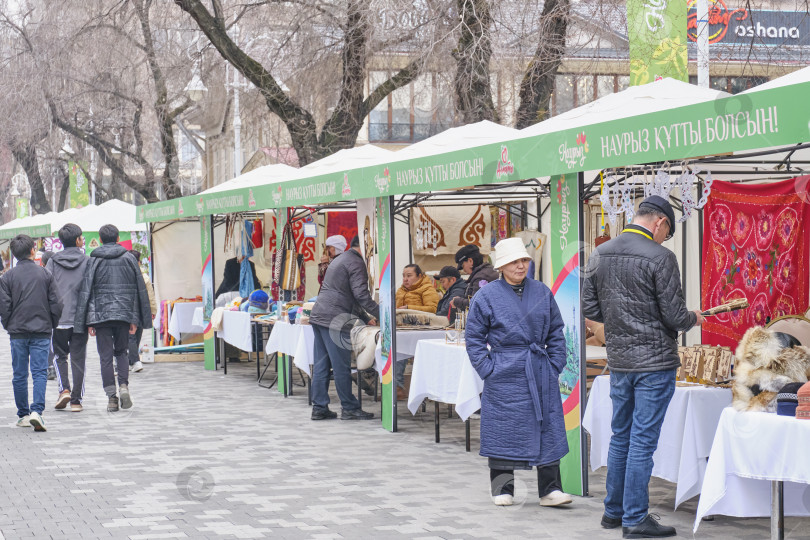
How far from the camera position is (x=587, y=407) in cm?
751

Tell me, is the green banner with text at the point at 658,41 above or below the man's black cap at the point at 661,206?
above

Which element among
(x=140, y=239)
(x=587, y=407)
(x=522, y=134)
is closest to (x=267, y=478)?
(x=587, y=407)

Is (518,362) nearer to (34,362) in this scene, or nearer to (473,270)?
(473,270)

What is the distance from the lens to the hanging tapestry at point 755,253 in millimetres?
Answer: 8445

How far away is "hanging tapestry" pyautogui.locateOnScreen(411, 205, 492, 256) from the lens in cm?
1495

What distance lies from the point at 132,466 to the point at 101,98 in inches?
778

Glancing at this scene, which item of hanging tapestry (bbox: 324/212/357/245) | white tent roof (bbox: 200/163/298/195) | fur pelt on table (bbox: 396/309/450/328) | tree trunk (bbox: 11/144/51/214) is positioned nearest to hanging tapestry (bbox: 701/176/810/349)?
fur pelt on table (bbox: 396/309/450/328)

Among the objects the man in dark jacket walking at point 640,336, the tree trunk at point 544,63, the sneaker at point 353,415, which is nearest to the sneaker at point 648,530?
the man in dark jacket walking at point 640,336

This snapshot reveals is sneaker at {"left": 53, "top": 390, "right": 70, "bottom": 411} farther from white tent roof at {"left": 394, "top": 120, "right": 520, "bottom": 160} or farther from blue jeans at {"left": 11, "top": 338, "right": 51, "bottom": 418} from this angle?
white tent roof at {"left": 394, "top": 120, "right": 520, "bottom": 160}

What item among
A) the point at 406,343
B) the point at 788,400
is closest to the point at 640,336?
the point at 788,400

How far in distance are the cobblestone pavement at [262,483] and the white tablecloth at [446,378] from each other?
0.47 m

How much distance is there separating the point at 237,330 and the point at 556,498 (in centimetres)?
863

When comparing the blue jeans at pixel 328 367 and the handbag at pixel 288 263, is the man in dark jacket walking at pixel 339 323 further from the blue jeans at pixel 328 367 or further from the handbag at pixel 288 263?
the handbag at pixel 288 263

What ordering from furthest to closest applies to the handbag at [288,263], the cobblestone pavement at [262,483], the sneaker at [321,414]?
1. the handbag at [288,263]
2. the sneaker at [321,414]
3. the cobblestone pavement at [262,483]
